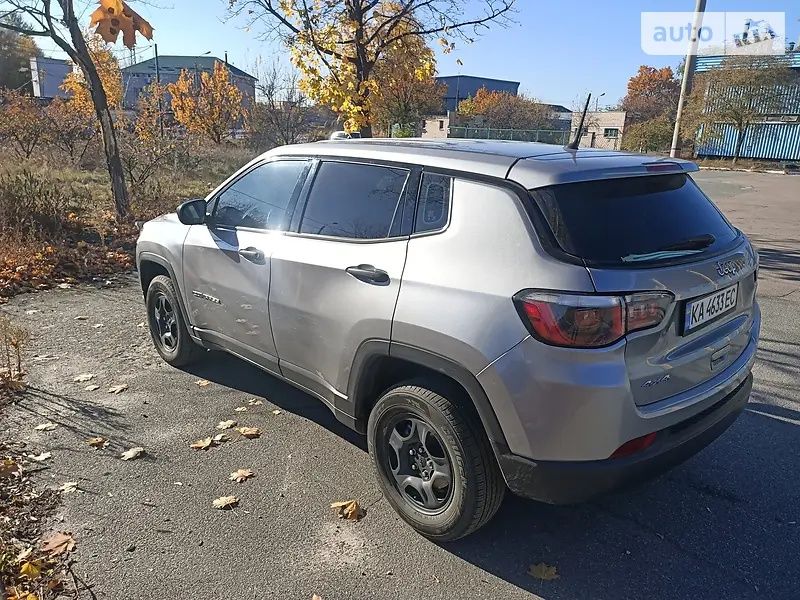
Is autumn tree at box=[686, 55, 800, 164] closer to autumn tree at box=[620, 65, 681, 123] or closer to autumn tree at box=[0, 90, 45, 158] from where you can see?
autumn tree at box=[620, 65, 681, 123]

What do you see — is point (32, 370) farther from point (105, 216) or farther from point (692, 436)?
point (105, 216)

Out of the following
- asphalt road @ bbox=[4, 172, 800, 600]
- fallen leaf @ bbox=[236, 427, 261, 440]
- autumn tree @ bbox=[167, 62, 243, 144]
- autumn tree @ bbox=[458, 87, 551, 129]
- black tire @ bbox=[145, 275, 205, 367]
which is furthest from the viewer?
autumn tree @ bbox=[458, 87, 551, 129]

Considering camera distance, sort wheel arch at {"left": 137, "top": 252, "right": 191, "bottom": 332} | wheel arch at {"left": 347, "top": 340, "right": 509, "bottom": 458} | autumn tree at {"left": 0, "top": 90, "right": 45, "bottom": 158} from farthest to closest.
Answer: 1. autumn tree at {"left": 0, "top": 90, "right": 45, "bottom": 158}
2. wheel arch at {"left": 137, "top": 252, "right": 191, "bottom": 332}
3. wheel arch at {"left": 347, "top": 340, "right": 509, "bottom": 458}

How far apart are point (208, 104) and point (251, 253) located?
2434cm

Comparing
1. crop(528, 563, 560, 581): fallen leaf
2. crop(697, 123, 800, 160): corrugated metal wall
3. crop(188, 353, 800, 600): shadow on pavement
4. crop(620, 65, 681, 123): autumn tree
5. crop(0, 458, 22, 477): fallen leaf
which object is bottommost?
crop(528, 563, 560, 581): fallen leaf

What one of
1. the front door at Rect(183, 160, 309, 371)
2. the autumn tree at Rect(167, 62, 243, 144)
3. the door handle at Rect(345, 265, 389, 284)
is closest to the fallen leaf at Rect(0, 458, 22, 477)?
the front door at Rect(183, 160, 309, 371)

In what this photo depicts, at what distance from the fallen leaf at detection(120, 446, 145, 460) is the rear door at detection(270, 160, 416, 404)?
→ 3.29 feet

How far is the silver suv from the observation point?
2.27m

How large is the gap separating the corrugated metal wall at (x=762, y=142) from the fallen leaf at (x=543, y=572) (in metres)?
43.2

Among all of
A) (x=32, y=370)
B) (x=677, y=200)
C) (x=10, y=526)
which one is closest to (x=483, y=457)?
(x=677, y=200)

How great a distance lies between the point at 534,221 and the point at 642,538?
1652 millimetres

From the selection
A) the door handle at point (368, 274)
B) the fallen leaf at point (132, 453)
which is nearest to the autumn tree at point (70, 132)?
the fallen leaf at point (132, 453)

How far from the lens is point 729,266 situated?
272 cm

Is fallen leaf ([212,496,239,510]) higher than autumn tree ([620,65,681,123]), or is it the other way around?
autumn tree ([620,65,681,123])
